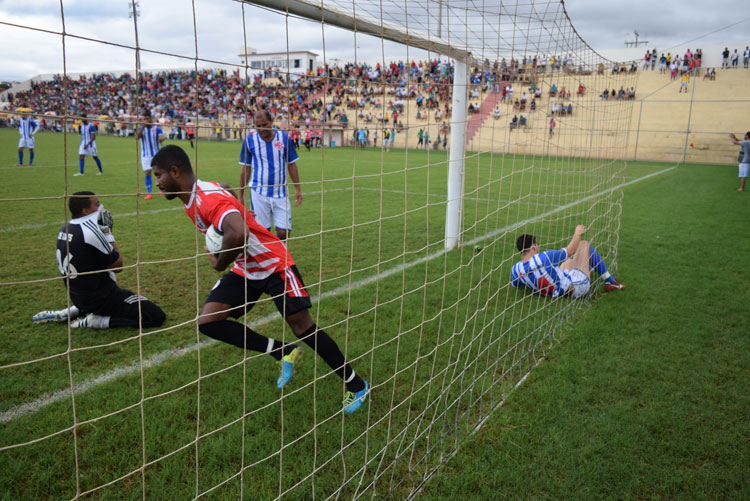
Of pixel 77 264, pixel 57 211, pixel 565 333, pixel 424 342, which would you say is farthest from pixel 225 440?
pixel 57 211

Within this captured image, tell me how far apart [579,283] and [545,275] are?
32 centimetres

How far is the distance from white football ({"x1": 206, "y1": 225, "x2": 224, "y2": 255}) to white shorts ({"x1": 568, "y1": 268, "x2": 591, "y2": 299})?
3374 millimetres

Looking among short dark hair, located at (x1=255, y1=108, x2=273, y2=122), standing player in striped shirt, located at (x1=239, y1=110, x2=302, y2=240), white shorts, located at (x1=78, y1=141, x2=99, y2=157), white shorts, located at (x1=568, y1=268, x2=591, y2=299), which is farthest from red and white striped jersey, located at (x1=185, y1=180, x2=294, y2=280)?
white shorts, located at (x1=78, y1=141, x2=99, y2=157)

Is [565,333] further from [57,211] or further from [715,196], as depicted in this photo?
[715,196]

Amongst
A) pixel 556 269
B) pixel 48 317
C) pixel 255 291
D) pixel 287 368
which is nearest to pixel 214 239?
pixel 255 291

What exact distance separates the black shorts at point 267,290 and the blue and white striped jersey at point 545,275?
2.42 meters

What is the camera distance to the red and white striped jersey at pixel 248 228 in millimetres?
2510

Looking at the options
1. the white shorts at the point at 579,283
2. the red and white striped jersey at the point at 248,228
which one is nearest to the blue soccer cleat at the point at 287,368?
the red and white striped jersey at the point at 248,228

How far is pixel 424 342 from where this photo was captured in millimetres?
3627

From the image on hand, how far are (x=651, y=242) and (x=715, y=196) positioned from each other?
22.1 ft

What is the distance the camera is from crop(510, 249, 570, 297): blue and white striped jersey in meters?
4.47

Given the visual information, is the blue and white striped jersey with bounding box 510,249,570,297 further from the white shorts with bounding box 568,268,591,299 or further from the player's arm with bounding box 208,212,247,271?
the player's arm with bounding box 208,212,247,271

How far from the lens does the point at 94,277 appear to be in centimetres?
367

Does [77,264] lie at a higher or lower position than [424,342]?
A: higher
